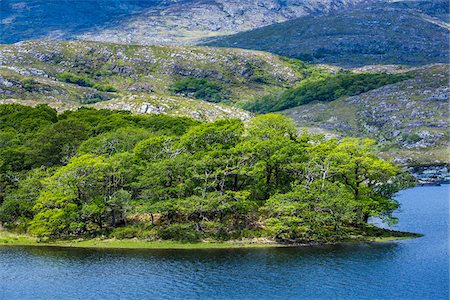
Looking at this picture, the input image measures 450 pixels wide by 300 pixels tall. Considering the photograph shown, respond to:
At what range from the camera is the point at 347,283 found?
65875mm

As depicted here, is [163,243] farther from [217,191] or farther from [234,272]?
[234,272]

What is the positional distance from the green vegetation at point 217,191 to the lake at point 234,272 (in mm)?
7135

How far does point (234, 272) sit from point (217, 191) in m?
24.8

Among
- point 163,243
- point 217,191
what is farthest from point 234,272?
point 217,191

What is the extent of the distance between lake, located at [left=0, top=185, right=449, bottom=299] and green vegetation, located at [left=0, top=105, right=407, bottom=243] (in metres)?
7.14

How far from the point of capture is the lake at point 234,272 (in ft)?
209

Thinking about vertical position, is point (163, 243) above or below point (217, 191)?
below

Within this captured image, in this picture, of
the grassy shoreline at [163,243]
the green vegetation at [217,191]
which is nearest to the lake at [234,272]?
the grassy shoreline at [163,243]

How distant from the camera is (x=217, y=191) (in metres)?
94.6

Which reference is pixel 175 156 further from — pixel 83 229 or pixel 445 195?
pixel 445 195

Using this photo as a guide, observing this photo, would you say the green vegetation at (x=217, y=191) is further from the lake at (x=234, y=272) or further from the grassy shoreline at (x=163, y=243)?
the lake at (x=234, y=272)

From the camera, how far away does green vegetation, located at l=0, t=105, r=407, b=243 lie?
299 ft

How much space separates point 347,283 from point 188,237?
3312 cm

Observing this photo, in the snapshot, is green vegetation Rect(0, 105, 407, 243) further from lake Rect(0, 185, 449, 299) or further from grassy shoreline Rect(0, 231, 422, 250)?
Answer: lake Rect(0, 185, 449, 299)
